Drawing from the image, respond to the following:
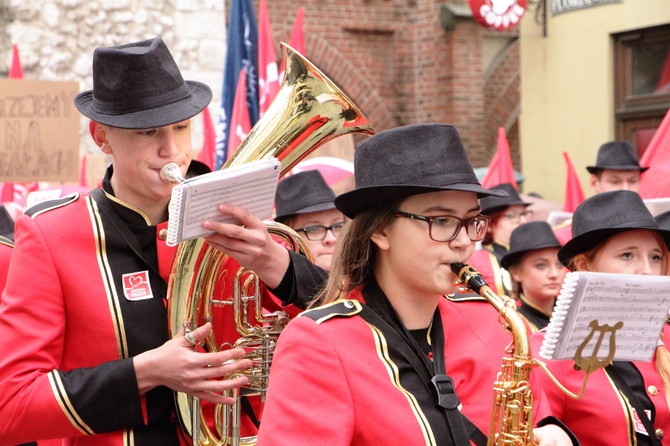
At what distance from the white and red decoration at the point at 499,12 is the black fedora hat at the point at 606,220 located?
780 cm

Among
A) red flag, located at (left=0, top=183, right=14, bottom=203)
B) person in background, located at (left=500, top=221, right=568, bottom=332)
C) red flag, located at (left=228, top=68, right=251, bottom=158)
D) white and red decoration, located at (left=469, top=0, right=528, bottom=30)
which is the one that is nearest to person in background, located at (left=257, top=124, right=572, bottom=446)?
person in background, located at (left=500, top=221, right=568, bottom=332)

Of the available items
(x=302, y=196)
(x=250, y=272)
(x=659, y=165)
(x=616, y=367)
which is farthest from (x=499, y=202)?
(x=250, y=272)

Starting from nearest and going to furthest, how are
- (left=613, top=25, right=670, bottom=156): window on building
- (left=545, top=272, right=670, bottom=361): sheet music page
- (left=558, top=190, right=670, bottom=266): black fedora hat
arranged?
(left=545, top=272, right=670, bottom=361): sheet music page, (left=558, top=190, right=670, bottom=266): black fedora hat, (left=613, top=25, right=670, bottom=156): window on building

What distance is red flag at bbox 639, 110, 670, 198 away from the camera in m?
7.09

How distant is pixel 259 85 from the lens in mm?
8008

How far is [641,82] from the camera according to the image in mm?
10742

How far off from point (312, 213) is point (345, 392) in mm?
2671

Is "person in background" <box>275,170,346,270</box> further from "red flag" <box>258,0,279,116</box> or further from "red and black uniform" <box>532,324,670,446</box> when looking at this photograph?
"red flag" <box>258,0,279,116</box>

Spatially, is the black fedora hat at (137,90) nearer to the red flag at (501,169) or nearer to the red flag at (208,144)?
the red flag at (208,144)

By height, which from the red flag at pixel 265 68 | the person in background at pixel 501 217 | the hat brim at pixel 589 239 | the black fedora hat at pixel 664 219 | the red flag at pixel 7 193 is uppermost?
the red flag at pixel 265 68

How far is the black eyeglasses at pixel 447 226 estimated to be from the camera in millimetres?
2803

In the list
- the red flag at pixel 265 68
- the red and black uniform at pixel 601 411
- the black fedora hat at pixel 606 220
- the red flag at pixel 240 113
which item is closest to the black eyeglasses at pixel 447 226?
the red and black uniform at pixel 601 411

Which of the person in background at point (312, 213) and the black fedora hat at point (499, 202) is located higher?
the person in background at point (312, 213)

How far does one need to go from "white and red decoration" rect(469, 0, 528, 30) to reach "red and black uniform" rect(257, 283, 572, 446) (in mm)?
9254
